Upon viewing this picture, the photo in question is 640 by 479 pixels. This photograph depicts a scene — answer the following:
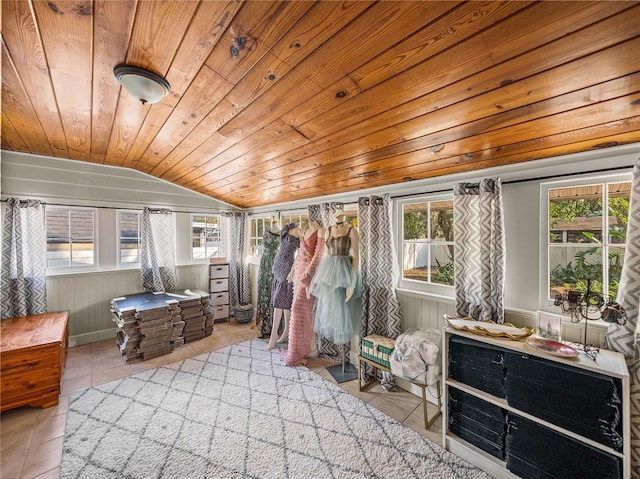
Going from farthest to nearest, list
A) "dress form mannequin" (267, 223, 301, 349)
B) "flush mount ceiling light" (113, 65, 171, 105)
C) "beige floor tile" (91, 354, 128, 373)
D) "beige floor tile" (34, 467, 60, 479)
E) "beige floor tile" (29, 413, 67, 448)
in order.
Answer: "dress form mannequin" (267, 223, 301, 349), "beige floor tile" (91, 354, 128, 373), "beige floor tile" (29, 413, 67, 448), "beige floor tile" (34, 467, 60, 479), "flush mount ceiling light" (113, 65, 171, 105)

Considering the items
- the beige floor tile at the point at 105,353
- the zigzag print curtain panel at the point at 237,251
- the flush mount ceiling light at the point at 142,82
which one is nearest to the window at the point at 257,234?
the zigzag print curtain panel at the point at 237,251

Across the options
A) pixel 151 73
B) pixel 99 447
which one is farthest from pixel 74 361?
pixel 151 73

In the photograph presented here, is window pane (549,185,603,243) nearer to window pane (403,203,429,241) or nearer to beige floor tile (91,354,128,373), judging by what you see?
window pane (403,203,429,241)

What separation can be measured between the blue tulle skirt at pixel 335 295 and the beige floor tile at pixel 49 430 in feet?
7.03

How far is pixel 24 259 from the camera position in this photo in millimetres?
3012

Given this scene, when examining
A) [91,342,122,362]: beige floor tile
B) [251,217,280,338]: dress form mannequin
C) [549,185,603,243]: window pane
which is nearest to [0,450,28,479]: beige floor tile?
[91,342,122,362]: beige floor tile

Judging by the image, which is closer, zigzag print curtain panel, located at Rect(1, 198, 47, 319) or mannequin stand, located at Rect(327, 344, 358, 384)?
mannequin stand, located at Rect(327, 344, 358, 384)

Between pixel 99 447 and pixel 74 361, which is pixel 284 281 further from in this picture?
pixel 74 361

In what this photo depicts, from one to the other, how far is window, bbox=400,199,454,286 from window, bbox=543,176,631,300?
2.28 ft

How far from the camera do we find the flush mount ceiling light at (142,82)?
1.32m

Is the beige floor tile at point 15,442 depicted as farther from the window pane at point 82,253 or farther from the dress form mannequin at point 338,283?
the dress form mannequin at point 338,283

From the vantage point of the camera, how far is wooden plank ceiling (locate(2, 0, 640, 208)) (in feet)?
2.87

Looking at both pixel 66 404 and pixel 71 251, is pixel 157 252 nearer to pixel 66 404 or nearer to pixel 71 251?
pixel 71 251

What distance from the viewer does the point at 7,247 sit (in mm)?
2871
